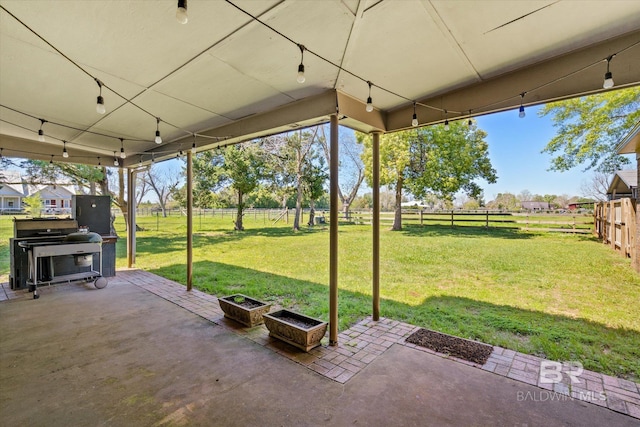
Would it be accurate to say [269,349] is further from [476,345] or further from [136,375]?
[476,345]

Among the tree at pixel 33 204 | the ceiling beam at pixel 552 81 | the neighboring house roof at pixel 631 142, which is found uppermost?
the neighboring house roof at pixel 631 142

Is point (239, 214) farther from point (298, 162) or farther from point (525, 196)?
point (525, 196)

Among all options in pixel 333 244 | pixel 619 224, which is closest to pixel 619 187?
pixel 619 224

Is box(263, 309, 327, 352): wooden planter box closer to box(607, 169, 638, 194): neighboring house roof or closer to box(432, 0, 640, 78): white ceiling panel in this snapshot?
box(432, 0, 640, 78): white ceiling panel

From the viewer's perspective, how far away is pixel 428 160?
457 inches

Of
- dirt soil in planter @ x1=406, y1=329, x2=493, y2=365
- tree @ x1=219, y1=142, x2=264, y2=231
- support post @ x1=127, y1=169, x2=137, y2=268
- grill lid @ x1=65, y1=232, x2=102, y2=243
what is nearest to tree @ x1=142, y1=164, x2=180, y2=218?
tree @ x1=219, y1=142, x2=264, y2=231

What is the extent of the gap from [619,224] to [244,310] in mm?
8061

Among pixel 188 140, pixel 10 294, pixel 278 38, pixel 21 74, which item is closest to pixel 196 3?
pixel 278 38

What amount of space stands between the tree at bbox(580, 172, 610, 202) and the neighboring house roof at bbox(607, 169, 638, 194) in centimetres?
157

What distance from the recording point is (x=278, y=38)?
6.10 ft

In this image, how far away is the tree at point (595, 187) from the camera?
12359 millimetres

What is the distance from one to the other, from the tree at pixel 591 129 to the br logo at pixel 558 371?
9744 millimetres

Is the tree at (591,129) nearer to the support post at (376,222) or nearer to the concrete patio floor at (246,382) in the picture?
the support post at (376,222)

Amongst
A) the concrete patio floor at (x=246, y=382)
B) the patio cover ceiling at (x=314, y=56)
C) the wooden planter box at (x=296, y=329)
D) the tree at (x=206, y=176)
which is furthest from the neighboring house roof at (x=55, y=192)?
the wooden planter box at (x=296, y=329)
